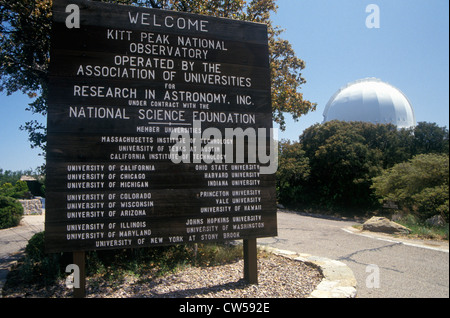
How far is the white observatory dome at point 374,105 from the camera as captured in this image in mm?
32188

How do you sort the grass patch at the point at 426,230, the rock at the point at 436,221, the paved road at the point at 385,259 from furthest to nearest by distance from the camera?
the rock at the point at 436,221 → the grass patch at the point at 426,230 → the paved road at the point at 385,259

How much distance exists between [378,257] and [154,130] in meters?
5.43

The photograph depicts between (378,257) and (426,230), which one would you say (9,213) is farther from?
(426,230)

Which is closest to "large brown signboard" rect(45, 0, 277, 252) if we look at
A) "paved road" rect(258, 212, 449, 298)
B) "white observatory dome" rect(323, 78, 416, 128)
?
"paved road" rect(258, 212, 449, 298)

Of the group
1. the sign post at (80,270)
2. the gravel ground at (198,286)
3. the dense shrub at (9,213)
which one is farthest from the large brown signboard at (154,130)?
the dense shrub at (9,213)

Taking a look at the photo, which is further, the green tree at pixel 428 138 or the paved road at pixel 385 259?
the green tree at pixel 428 138

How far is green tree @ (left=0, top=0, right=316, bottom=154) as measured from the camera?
609cm

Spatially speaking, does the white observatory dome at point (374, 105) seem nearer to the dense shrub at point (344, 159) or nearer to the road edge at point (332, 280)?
the dense shrub at point (344, 159)

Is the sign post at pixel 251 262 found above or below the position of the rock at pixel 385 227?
above

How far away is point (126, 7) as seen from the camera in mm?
3959

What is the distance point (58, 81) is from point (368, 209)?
66.4 ft

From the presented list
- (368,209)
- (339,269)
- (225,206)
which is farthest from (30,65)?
(368,209)

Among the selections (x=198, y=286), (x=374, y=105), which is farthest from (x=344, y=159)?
(x=198, y=286)

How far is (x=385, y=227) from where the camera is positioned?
9922mm
